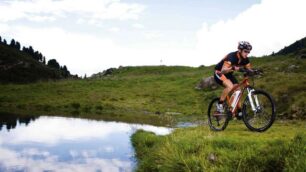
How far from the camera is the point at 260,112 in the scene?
51.3 feet

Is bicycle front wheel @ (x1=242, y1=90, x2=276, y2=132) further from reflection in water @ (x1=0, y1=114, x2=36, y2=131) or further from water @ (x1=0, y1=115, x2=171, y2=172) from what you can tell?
reflection in water @ (x1=0, y1=114, x2=36, y2=131)

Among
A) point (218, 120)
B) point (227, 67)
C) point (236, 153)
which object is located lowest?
point (236, 153)

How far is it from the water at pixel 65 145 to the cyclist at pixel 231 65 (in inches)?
228

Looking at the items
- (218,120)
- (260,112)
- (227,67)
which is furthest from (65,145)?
(260,112)

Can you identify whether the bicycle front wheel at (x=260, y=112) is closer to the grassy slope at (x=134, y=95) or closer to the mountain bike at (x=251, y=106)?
the mountain bike at (x=251, y=106)

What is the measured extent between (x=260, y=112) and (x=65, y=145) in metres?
17.4

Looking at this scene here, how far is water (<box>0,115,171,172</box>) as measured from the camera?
22836 millimetres

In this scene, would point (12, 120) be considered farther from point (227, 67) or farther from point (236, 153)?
point (236, 153)

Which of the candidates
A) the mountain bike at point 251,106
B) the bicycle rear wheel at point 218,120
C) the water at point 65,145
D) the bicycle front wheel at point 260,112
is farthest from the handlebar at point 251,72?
the water at point 65,145

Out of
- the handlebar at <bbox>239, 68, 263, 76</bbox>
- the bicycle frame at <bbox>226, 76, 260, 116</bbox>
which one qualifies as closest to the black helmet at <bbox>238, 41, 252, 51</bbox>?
the handlebar at <bbox>239, 68, 263, 76</bbox>

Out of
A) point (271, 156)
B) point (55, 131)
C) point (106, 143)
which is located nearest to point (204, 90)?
point (55, 131)

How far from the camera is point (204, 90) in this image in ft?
196

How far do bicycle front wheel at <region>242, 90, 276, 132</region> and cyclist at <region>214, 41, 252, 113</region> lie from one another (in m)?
0.56

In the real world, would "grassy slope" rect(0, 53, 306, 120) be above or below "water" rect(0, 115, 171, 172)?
above
